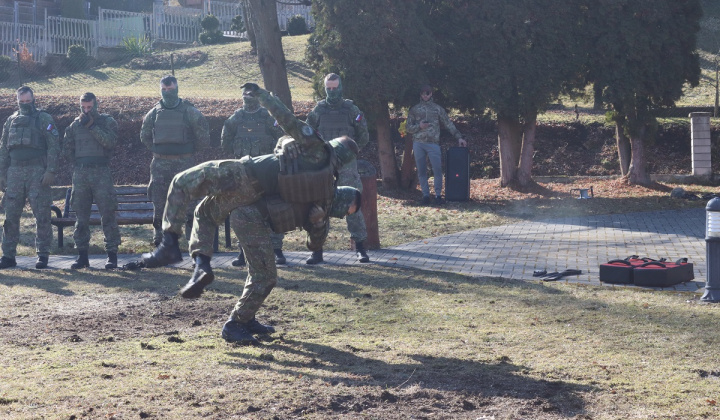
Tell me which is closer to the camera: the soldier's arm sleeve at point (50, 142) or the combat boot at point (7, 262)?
the soldier's arm sleeve at point (50, 142)

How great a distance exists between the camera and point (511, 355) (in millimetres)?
6316

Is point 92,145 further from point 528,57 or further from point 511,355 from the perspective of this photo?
point 528,57

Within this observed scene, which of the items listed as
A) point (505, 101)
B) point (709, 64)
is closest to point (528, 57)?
→ point (505, 101)

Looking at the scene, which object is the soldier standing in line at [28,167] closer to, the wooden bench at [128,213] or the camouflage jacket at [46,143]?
the camouflage jacket at [46,143]

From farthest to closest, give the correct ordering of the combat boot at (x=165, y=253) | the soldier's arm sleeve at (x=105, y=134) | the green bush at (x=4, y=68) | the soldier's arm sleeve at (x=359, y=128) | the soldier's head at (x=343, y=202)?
the green bush at (x=4, y=68) < the soldier's arm sleeve at (x=105, y=134) < the soldier's arm sleeve at (x=359, y=128) < the soldier's head at (x=343, y=202) < the combat boot at (x=165, y=253)

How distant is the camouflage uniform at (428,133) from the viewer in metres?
16.2

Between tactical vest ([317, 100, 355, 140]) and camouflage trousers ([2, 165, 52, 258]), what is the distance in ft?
13.0

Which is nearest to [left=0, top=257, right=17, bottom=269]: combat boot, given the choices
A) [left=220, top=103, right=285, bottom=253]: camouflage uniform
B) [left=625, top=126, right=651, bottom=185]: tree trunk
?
[left=220, top=103, right=285, bottom=253]: camouflage uniform

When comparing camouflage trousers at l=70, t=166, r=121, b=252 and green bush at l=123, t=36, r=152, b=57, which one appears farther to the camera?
green bush at l=123, t=36, r=152, b=57

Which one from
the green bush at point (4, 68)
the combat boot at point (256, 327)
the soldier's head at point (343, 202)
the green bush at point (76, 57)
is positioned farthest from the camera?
the green bush at point (76, 57)

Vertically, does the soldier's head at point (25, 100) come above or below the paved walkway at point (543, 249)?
above

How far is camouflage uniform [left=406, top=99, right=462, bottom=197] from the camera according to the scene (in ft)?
53.2

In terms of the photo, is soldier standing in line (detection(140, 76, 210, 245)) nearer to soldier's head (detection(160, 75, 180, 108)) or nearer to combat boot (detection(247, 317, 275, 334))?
soldier's head (detection(160, 75, 180, 108))

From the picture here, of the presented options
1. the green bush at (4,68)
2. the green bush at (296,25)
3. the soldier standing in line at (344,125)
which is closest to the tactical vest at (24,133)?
the soldier standing in line at (344,125)
